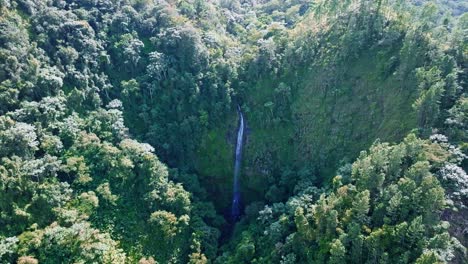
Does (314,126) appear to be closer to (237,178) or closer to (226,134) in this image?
(226,134)

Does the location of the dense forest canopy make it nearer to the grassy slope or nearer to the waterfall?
the grassy slope

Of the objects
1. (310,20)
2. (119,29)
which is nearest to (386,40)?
(310,20)

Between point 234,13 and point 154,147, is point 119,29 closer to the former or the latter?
point 154,147

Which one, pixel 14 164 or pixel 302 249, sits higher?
pixel 14 164

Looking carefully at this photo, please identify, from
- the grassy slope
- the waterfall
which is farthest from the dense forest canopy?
the waterfall

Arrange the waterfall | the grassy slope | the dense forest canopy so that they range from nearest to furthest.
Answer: the dense forest canopy
the grassy slope
the waterfall

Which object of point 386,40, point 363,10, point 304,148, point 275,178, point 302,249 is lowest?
point 302,249

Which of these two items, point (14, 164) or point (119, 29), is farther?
point (119, 29)

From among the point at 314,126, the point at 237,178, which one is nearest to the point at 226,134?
the point at 237,178
